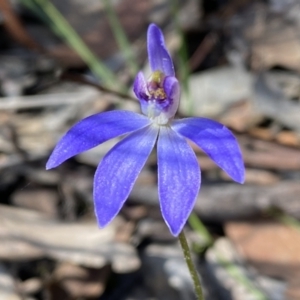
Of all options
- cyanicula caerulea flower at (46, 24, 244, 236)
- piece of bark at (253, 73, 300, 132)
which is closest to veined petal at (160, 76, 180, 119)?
cyanicula caerulea flower at (46, 24, 244, 236)

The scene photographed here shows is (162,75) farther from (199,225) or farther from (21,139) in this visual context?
(21,139)

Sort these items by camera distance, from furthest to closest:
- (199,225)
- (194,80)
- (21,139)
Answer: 1. (194,80)
2. (21,139)
3. (199,225)

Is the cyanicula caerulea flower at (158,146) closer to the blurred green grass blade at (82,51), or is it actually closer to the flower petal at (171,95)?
the flower petal at (171,95)

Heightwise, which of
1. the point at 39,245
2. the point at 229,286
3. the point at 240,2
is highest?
the point at 240,2

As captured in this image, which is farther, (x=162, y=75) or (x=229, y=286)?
(x=229, y=286)

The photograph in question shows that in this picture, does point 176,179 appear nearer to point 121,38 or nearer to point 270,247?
point 270,247

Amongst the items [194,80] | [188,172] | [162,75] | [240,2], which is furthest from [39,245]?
[240,2]
